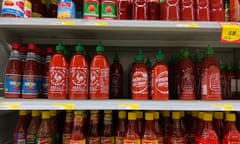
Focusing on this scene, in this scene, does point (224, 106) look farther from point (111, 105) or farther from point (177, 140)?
point (111, 105)

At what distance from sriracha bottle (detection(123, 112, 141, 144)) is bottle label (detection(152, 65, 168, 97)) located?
165 mm

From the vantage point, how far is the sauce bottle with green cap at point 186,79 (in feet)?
3.43

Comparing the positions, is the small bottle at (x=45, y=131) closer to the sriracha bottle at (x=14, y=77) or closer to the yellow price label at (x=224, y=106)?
the sriracha bottle at (x=14, y=77)

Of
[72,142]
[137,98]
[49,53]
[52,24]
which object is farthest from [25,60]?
[137,98]

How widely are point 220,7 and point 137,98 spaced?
689mm

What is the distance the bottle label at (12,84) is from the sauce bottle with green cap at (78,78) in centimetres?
29

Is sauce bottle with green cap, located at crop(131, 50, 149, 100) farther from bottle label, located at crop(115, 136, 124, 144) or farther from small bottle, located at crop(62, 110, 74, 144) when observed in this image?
small bottle, located at crop(62, 110, 74, 144)

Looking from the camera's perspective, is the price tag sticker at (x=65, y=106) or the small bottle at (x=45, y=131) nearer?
the price tag sticker at (x=65, y=106)

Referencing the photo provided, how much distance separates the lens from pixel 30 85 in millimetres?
1035

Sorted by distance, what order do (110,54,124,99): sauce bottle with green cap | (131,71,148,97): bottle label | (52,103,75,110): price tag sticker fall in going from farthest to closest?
1. (110,54,124,99): sauce bottle with green cap
2. (131,71,148,97): bottle label
3. (52,103,75,110): price tag sticker

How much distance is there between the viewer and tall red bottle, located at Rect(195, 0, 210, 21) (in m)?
1.07

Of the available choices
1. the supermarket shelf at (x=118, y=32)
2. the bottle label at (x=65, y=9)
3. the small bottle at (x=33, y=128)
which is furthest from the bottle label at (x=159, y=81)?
the small bottle at (x=33, y=128)

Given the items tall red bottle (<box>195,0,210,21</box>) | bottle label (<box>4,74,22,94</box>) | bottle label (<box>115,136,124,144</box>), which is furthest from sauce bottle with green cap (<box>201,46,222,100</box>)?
bottle label (<box>4,74,22,94</box>)

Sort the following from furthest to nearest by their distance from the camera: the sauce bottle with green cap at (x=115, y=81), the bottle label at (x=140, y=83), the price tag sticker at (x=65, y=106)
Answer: the sauce bottle with green cap at (x=115, y=81) < the bottle label at (x=140, y=83) < the price tag sticker at (x=65, y=106)
